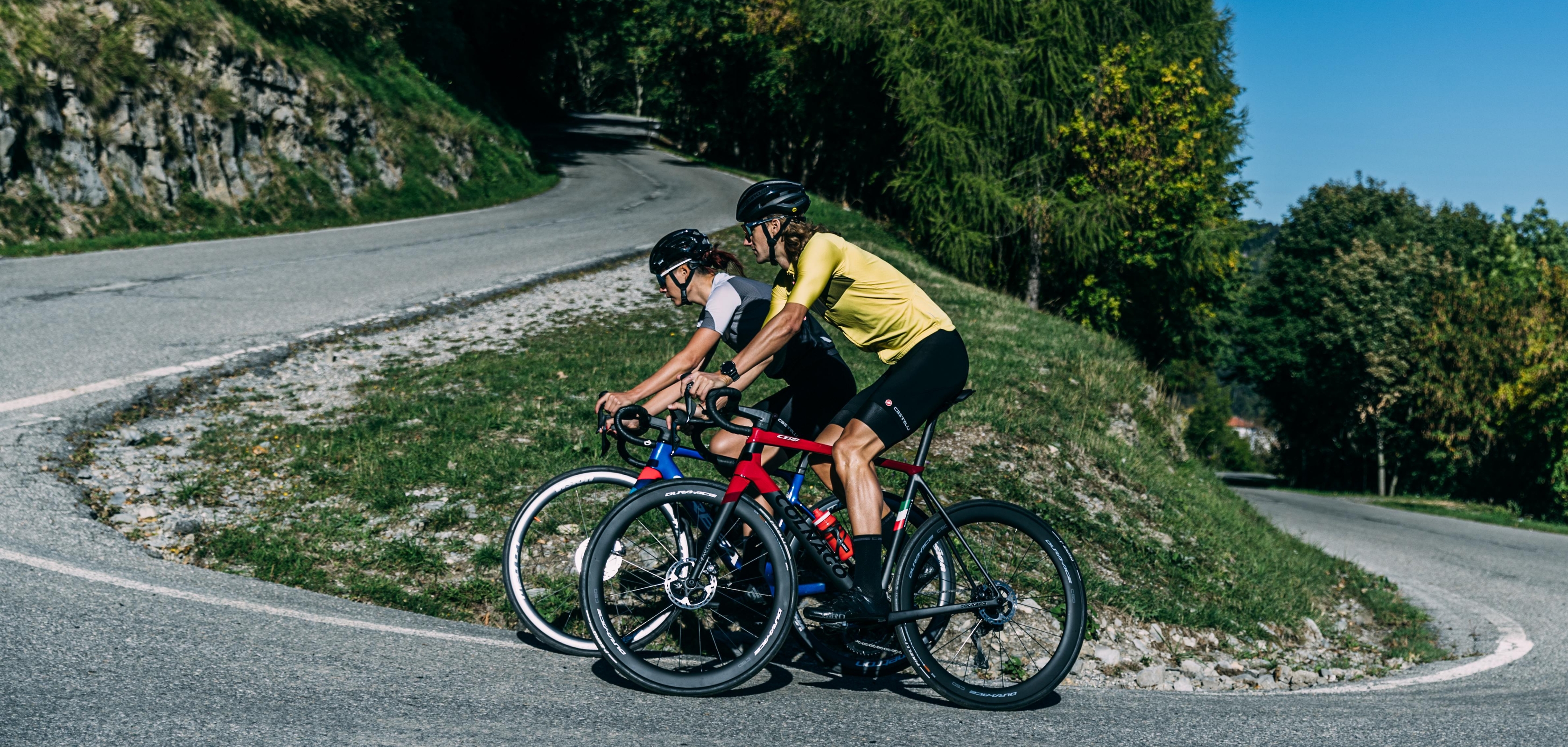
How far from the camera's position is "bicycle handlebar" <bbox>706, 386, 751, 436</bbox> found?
13.7 ft

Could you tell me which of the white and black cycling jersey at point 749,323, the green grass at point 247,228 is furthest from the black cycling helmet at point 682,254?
the green grass at point 247,228

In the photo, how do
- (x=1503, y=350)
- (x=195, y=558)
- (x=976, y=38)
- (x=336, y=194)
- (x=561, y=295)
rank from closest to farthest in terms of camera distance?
1. (x=195, y=558)
2. (x=561, y=295)
3. (x=336, y=194)
4. (x=976, y=38)
5. (x=1503, y=350)

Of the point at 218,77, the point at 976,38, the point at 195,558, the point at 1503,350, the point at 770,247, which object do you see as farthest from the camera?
the point at 1503,350

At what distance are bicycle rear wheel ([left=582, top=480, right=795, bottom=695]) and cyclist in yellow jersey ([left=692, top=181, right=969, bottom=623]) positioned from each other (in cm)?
26

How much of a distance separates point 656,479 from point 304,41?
24.3m

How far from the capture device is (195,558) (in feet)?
18.4

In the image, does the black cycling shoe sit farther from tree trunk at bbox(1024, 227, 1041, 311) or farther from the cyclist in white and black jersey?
tree trunk at bbox(1024, 227, 1041, 311)

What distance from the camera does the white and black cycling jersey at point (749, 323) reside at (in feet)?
15.7

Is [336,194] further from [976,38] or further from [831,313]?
[831,313]

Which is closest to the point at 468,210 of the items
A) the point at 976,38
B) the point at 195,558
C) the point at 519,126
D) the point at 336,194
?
the point at 336,194

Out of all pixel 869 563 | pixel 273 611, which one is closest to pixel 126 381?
pixel 273 611

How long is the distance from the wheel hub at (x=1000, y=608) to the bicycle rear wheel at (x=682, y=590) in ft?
2.93

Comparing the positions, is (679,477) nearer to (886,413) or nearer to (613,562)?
(613,562)

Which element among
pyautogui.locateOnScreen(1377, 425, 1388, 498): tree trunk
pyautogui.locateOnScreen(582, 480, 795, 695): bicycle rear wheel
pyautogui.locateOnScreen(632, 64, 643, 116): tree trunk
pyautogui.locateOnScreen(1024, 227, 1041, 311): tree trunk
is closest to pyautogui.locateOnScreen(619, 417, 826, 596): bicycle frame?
pyautogui.locateOnScreen(582, 480, 795, 695): bicycle rear wheel
